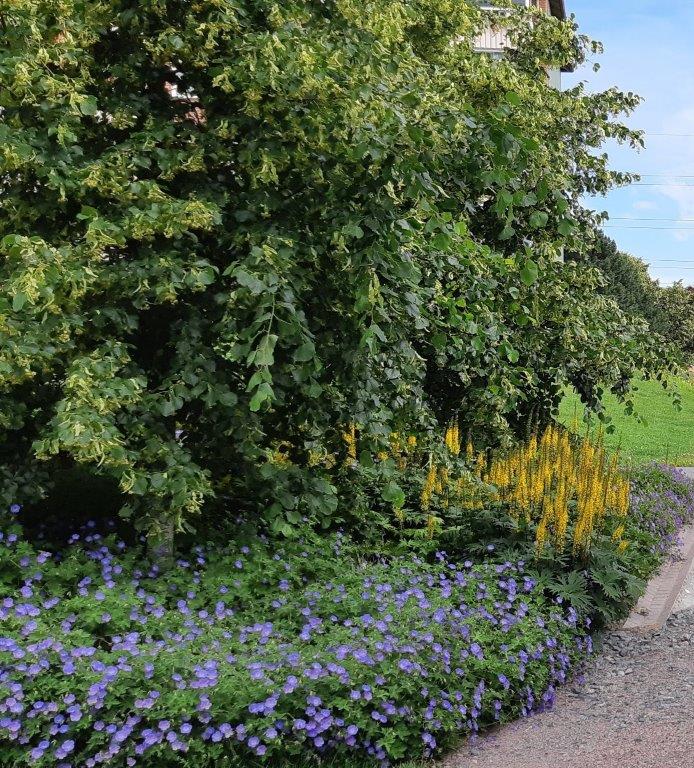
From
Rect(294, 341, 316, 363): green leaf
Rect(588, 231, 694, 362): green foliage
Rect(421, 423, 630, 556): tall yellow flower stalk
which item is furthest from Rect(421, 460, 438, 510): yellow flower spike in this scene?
Rect(588, 231, 694, 362): green foliage

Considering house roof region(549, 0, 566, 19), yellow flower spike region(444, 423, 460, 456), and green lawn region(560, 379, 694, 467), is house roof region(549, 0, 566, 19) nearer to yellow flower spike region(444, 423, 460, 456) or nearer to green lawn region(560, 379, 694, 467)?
green lawn region(560, 379, 694, 467)

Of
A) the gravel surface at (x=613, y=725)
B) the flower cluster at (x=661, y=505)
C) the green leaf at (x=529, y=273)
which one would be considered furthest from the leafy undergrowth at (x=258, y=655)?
the flower cluster at (x=661, y=505)

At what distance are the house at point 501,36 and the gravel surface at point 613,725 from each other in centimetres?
763

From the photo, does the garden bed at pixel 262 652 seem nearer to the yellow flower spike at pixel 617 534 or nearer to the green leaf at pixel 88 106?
the yellow flower spike at pixel 617 534

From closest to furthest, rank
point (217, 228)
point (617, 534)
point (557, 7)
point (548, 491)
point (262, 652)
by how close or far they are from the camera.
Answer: point (262, 652) → point (217, 228) → point (617, 534) → point (548, 491) → point (557, 7)

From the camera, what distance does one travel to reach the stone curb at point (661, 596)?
577cm

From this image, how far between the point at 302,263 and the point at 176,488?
1.37 m

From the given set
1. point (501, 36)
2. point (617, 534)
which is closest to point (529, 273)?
point (617, 534)

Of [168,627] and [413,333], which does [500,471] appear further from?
[168,627]

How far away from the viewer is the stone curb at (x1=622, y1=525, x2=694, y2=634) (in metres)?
5.77

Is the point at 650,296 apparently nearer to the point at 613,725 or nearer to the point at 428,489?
the point at 428,489

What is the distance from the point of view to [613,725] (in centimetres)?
425

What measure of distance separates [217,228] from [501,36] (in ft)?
49.4

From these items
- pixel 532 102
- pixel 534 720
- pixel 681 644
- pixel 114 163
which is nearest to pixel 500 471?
pixel 681 644
